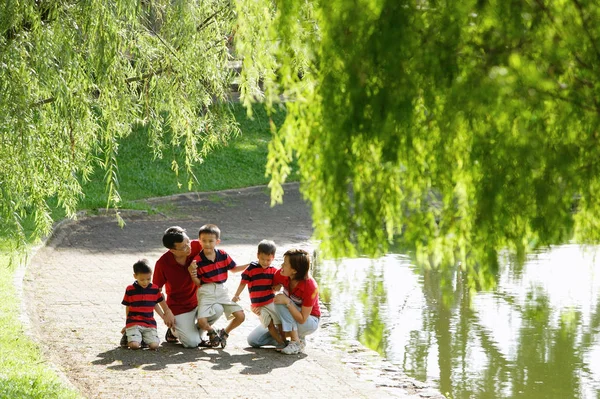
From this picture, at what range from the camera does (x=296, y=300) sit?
9.05 metres

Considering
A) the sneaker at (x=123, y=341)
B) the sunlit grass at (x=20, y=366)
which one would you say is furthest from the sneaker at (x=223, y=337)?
the sunlit grass at (x=20, y=366)

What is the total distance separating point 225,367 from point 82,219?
38.8 feet

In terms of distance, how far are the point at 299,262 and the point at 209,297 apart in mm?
1046

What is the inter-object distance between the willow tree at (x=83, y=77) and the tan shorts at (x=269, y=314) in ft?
5.85

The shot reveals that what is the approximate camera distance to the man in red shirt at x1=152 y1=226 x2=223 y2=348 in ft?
29.9

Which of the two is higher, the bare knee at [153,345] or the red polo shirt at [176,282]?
the red polo shirt at [176,282]

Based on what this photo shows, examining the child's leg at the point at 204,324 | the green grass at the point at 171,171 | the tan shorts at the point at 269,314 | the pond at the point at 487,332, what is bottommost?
the pond at the point at 487,332

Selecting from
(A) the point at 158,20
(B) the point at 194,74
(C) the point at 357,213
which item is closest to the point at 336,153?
(C) the point at 357,213

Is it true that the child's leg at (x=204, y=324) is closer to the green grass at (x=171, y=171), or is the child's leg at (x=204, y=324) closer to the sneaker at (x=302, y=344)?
the sneaker at (x=302, y=344)

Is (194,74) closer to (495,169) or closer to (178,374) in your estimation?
(178,374)

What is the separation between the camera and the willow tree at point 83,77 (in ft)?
25.4

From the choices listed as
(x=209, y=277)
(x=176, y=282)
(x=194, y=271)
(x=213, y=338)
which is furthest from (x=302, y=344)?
(x=176, y=282)

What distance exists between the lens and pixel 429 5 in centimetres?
377

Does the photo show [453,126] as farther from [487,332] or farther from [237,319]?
[487,332]
